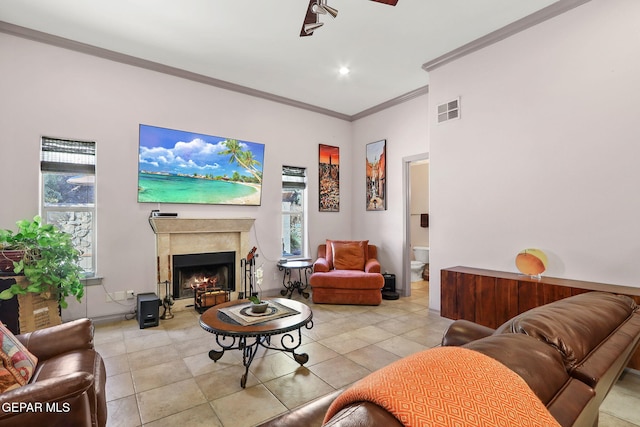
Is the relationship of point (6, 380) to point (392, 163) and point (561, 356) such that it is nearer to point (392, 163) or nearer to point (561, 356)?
point (561, 356)

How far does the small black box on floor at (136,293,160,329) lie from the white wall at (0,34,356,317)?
0.44 metres

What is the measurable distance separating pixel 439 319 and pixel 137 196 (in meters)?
4.25

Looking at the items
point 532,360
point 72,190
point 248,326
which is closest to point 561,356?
point 532,360

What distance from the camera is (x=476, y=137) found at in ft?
12.2

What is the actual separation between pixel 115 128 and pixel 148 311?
2329 mm

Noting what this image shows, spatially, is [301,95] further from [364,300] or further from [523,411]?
[523,411]

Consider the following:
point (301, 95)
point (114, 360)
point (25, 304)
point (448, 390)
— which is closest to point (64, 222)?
point (25, 304)

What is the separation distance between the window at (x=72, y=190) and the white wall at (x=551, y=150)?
4.47m

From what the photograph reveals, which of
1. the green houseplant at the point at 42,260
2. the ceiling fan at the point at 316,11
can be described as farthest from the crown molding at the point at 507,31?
the green houseplant at the point at 42,260

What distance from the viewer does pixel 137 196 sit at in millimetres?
4051

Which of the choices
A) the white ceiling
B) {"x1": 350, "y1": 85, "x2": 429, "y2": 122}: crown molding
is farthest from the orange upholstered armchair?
the white ceiling

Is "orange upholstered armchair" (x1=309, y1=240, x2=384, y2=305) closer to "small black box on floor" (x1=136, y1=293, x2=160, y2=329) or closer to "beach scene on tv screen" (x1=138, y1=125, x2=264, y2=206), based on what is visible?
"beach scene on tv screen" (x1=138, y1=125, x2=264, y2=206)

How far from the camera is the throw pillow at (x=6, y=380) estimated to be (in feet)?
4.60

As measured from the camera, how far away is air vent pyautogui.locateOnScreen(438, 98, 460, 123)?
12.8 ft
